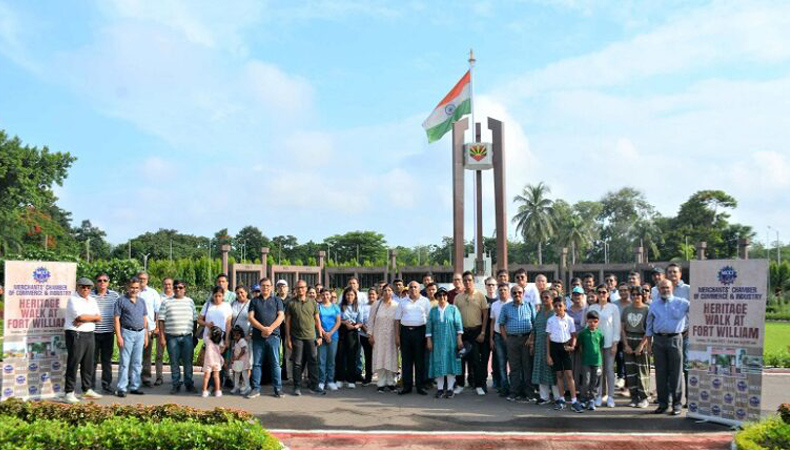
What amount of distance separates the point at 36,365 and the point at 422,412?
187 inches

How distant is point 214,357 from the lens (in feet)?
27.5

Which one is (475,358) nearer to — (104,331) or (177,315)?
(177,315)

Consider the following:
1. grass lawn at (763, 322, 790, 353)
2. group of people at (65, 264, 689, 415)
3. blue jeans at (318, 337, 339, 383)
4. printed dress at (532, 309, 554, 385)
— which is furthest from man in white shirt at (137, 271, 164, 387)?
grass lawn at (763, 322, 790, 353)

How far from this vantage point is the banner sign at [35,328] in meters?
7.73

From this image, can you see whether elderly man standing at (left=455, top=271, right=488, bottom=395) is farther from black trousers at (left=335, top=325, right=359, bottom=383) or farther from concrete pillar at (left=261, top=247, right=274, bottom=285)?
concrete pillar at (left=261, top=247, right=274, bottom=285)

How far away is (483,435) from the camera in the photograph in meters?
6.22

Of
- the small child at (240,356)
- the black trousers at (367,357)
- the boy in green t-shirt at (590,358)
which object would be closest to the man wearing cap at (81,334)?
the small child at (240,356)

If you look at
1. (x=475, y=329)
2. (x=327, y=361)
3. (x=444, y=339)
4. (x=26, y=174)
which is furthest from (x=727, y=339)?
(x=26, y=174)

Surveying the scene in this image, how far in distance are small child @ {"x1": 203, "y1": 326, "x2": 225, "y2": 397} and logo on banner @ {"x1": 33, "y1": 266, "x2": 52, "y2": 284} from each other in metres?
2.12

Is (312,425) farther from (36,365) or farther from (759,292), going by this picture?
(759,292)

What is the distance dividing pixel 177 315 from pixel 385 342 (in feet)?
9.38

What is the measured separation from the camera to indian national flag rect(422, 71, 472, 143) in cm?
1962

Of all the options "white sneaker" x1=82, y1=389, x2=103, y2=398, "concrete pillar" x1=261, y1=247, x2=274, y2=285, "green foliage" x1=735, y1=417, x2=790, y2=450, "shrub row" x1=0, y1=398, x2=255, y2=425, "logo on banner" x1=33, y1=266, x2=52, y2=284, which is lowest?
"white sneaker" x1=82, y1=389, x2=103, y2=398

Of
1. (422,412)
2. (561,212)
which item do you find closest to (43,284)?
(422,412)
